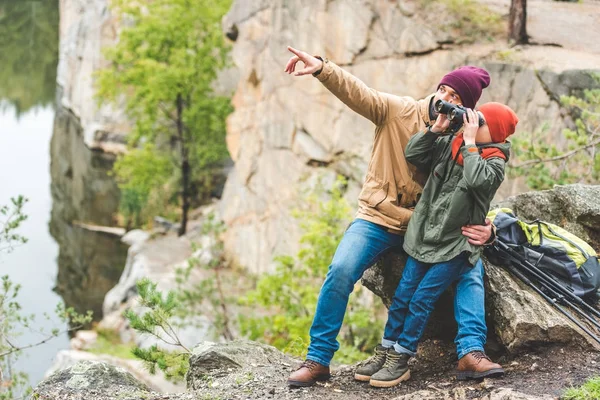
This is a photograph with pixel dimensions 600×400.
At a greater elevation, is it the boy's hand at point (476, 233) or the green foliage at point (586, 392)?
the boy's hand at point (476, 233)

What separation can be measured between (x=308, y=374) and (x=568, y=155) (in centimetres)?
541

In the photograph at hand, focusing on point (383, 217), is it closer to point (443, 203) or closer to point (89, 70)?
point (443, 203)

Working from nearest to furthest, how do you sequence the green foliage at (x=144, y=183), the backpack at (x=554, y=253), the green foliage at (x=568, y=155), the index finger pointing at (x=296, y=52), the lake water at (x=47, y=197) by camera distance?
the index finger pointing at (x=296, y=52), the backpack at (x=554, y=253), the green foliage at (x=568, y=155), the lake water at (x=47, y=197), the green foliage at (x=144, y=183)

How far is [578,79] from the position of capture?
10.4 metres

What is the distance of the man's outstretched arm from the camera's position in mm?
4289

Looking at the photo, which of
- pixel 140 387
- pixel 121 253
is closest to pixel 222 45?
pixel 121 253

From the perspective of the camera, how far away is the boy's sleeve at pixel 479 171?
397cm

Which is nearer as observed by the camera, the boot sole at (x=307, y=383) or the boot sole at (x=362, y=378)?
the boot sole at (x=307, y=383)

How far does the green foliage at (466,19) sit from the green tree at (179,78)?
10399 mm

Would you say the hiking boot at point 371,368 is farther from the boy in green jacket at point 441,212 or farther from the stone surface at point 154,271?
the stone surface at point 154,271

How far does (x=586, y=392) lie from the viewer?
3.70 metres

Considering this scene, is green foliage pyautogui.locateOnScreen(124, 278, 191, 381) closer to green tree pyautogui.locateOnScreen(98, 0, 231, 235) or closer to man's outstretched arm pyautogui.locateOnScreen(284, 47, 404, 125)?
man's outstretched arm pyautogui.locateOnScreen(284, 47, 404, 125)

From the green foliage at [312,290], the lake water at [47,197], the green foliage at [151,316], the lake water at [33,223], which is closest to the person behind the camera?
the green foliage at [151,316]

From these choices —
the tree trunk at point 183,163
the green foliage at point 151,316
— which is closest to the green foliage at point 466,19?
the green foliage at point 151,316
